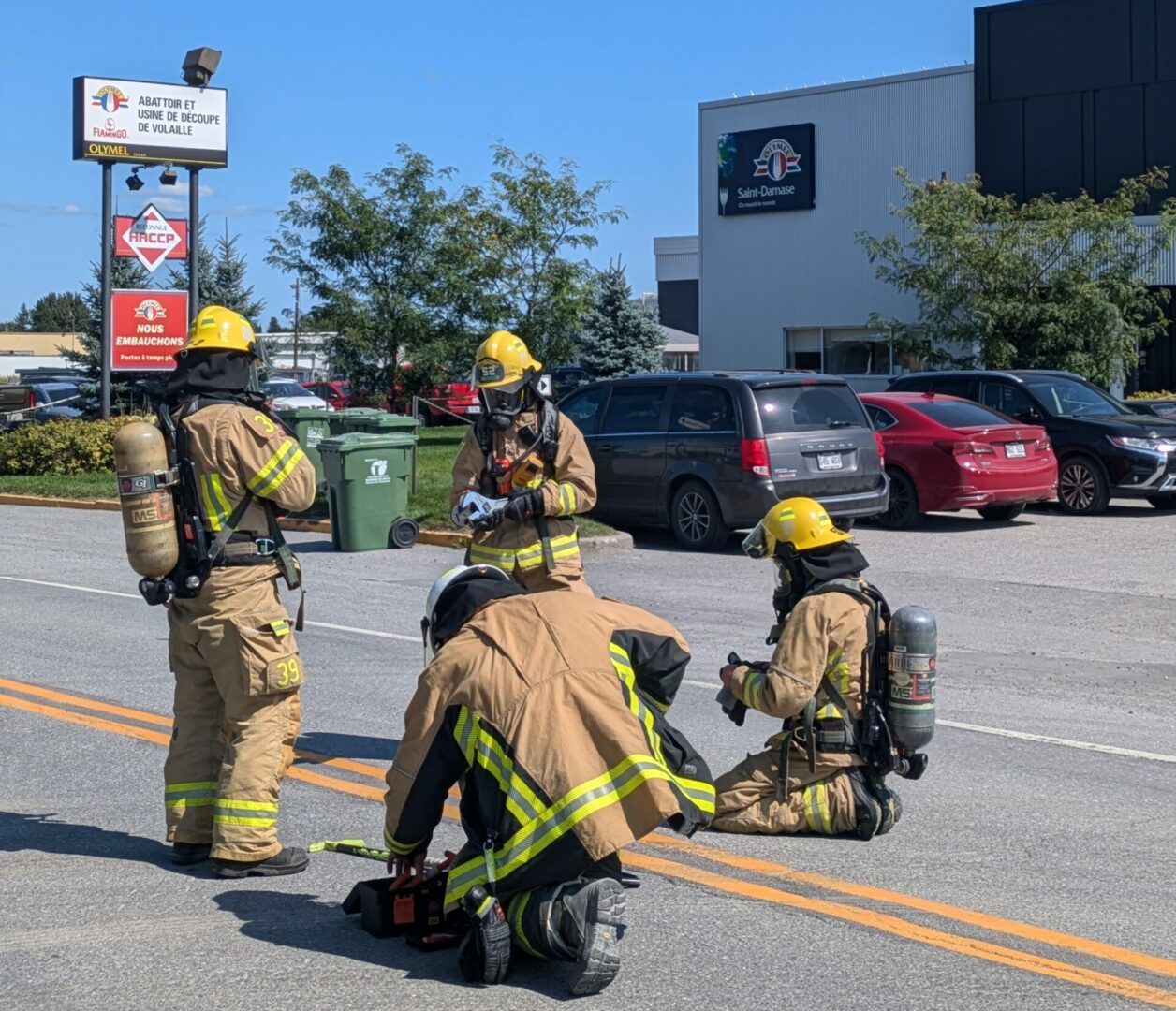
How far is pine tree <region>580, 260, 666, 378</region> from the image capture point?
37.8m

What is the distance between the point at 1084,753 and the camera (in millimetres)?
7883

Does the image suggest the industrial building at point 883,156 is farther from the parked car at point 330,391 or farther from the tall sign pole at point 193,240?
the tall sign pole at point 193,240

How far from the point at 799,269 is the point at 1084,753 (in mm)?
32545

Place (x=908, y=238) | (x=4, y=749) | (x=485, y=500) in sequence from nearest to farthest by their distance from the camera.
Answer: (x=485, y=500)
(x=4, y=749)
(x=908, y=238)

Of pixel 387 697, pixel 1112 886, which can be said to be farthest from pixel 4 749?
pixel 1112 886

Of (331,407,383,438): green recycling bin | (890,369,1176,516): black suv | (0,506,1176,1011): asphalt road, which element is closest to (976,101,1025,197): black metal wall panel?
(890,369,1176,516): black suv

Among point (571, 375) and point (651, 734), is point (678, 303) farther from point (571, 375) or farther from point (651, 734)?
point (651, 734)

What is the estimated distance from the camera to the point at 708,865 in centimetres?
592

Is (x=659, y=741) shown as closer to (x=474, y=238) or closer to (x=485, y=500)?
(x=485, y=500)

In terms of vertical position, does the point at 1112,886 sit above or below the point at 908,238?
below

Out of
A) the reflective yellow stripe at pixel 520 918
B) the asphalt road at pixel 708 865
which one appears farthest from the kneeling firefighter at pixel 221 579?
the reflective yellow stripe at pixel 520 918

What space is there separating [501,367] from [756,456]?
8.73 meters

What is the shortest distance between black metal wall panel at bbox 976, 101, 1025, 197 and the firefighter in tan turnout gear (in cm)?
3314

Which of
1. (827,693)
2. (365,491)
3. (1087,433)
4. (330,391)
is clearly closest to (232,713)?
(827,693)
